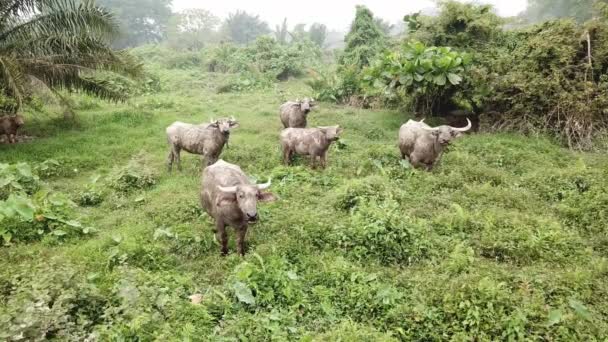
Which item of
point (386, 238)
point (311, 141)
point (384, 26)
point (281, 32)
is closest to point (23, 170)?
point (311, 141)

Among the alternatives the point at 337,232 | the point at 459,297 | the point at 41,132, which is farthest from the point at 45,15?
the point at 459,297

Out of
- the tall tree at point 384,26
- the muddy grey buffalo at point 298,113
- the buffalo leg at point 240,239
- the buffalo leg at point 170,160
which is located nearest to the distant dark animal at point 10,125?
the buffalo leg at point 170,160

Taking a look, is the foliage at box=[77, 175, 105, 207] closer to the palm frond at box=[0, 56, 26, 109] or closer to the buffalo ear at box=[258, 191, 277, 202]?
the palm frond at box=[0, 56, 26, 109]

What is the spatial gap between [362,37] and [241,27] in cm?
3939

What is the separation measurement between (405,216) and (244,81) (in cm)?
1916

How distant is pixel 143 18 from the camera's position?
6200 cm

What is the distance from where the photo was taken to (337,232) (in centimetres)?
718

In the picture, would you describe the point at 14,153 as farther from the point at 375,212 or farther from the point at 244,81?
the point at 244,81

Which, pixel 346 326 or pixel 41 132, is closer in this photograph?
pixel 346 326

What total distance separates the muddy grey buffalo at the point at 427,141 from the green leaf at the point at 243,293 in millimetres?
6011

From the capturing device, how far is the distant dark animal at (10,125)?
1227 cm

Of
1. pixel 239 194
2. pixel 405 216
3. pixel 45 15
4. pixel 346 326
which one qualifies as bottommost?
pixel 346 326

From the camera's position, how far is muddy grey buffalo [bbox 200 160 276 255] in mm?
6297

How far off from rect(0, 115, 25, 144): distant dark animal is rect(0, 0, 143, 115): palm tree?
0.45 m
